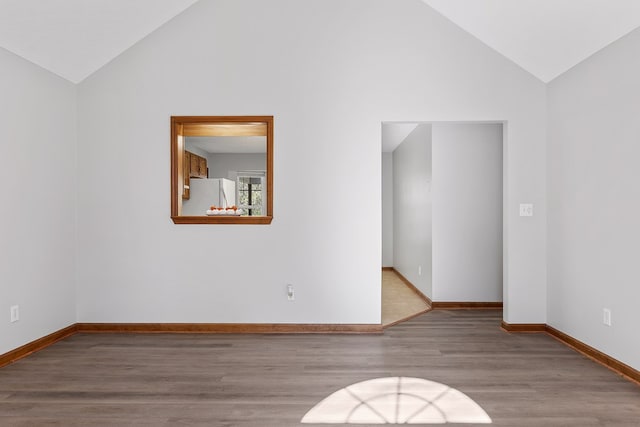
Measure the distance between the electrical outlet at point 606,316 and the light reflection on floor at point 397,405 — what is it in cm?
142

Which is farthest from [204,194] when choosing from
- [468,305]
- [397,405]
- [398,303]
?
[468,305]

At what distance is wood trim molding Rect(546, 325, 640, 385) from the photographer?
260 cm

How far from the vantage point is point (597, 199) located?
2.99 metres

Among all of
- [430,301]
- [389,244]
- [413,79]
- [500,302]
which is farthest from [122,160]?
[389,244]

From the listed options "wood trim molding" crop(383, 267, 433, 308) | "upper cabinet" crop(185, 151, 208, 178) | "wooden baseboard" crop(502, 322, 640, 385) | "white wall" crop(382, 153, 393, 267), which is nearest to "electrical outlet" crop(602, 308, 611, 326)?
"wooden baseboard" crop(502, 322, 640, 385)

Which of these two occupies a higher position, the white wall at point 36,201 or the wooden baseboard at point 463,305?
the white wall at point 36,201

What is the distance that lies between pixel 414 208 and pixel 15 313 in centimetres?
495

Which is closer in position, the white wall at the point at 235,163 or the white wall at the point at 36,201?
the white wall at the point at 36,201

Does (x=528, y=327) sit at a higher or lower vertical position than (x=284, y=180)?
lower

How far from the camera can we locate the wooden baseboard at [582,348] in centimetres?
262

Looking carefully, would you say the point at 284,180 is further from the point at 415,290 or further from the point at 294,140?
the point at 415,290

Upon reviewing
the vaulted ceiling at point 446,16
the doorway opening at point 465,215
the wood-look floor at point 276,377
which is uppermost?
the vaulted ceiling at point 446,16

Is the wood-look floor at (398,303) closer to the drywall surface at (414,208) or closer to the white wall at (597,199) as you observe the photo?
the drywall surface at (414,208)

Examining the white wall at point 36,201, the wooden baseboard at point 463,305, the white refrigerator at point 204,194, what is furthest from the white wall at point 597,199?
the white wall at point 36,201
